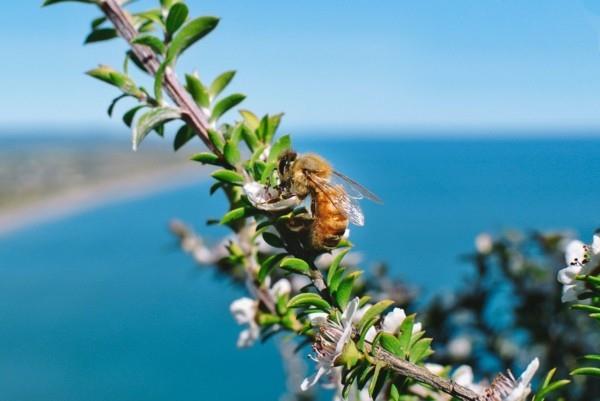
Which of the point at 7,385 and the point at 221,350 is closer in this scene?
the point at 221,350

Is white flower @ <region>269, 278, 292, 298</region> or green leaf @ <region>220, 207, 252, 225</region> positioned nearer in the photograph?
green leaf @ <region>220, 207, 252, 225</region>

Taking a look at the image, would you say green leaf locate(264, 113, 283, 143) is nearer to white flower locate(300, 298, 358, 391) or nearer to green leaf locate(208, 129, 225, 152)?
green leaf locate(208, 129, 225, 152)

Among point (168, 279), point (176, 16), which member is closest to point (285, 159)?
point (176, 16)

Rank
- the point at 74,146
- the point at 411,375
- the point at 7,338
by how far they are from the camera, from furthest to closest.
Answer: the point at 74,146 < the point at 7,338 < the point at 411,375

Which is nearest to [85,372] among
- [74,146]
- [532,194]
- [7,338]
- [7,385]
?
[7,385]

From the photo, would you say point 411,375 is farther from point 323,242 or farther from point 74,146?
point 74,146

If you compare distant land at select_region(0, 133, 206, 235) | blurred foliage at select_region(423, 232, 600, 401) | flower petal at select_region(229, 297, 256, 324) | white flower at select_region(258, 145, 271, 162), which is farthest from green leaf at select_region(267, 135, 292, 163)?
distant land at select_region(0, 133, 206, 235)

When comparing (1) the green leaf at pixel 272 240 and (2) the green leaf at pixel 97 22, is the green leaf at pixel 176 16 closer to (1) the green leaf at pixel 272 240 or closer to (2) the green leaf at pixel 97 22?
(2) the green leaf at pixel 97 22
